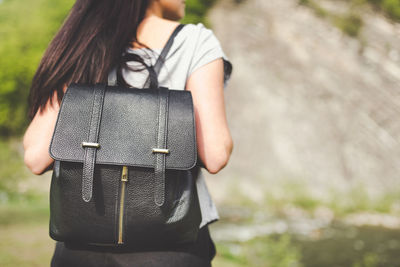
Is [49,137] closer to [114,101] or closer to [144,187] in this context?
[114,101]

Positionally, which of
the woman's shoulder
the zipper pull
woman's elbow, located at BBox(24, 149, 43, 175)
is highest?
the woman's shoulder

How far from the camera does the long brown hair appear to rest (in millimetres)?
1202

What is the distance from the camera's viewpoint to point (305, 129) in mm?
13609

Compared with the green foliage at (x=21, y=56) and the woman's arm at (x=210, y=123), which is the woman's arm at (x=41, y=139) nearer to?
the woman's arm at (x=210, y=123)

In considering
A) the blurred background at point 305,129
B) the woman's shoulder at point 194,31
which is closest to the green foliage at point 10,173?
the blurred background at point 305,129

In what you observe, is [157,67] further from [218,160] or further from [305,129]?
[305,129]

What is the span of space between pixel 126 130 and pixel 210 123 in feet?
0.85

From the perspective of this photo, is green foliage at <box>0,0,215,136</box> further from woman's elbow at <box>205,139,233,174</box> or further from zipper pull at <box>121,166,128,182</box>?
zipper pull at <box>121,166,128,182</box>

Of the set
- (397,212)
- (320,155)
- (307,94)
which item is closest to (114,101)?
(397,212)

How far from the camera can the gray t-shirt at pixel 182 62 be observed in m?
1.23

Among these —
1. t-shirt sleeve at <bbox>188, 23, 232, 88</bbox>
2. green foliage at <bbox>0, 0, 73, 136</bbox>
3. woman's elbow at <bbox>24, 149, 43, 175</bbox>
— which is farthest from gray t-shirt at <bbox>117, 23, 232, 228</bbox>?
green foliage at <bbox>0, 0, 73, 136</bbox>

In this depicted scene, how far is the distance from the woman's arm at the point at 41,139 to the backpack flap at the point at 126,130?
0.27 ft

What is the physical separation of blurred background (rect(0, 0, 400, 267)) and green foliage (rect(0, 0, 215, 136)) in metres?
0.82

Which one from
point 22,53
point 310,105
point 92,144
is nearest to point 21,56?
point 22,53
